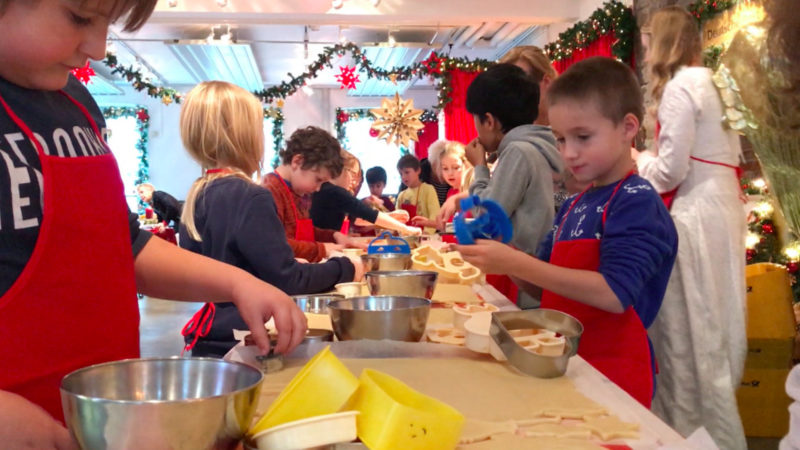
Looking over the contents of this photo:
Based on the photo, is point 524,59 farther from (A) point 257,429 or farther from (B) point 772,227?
(A) point 257,429

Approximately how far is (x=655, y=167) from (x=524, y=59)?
780mm

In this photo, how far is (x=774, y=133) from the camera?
66cm

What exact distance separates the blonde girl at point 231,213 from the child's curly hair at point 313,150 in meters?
1.21

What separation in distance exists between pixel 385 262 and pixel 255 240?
1.33 ft

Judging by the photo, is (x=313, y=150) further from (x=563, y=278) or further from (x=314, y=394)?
(x=314, y=394)

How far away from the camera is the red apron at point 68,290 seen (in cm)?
89

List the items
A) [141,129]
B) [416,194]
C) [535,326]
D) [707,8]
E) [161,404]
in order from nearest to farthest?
[161,404] → [535,326] → [707,8] → [416,194] → [141,129]

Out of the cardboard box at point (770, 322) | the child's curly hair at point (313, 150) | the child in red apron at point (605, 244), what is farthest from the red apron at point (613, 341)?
the child's curly hair at point (313, 150)

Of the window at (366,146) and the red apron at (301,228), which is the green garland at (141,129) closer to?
the window at (366,146)

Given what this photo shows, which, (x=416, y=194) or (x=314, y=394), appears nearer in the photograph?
(x=314, y=394)

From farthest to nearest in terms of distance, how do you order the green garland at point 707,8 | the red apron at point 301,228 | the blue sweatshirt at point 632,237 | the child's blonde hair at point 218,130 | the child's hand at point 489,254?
1. the green garland at point 707,8
2. the red apron at point 301,228
3. the child's blonde hair at point 218,130
4. the blue sweatshirt at point 632,237
5. the child's hand at point 489,254

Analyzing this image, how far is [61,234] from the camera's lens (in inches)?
37.2

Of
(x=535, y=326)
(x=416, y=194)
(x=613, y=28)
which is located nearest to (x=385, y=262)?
(x=535, y=326)

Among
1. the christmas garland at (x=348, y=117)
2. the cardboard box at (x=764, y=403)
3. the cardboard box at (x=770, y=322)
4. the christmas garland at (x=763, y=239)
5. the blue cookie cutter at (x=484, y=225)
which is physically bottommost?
the cardboard box at (x=764, y=403)
